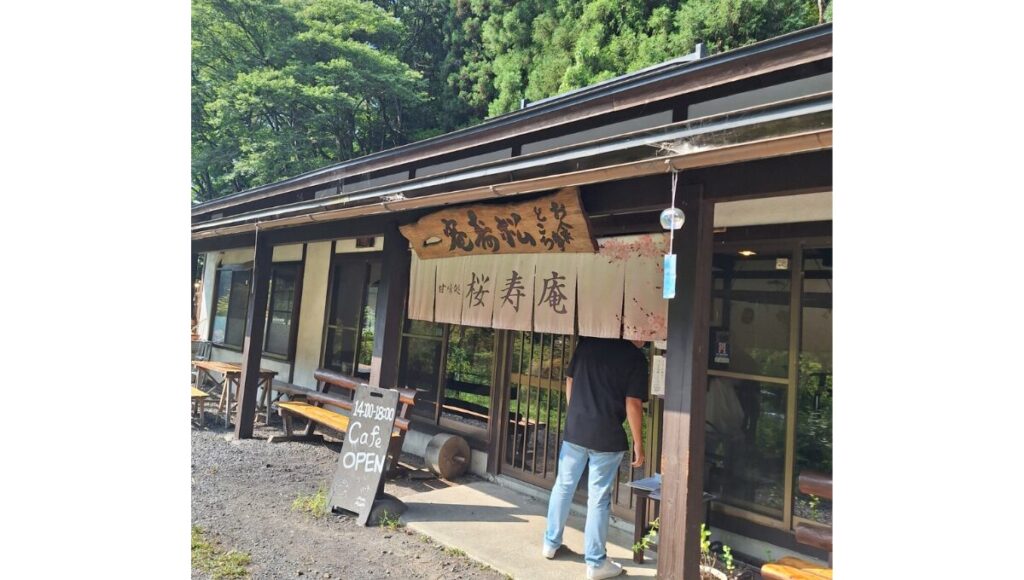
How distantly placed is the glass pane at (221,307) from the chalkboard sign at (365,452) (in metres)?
8.94

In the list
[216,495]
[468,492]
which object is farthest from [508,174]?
[216,495]

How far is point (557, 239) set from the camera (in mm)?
4879

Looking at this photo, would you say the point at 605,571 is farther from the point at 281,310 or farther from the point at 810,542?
the point at 281,310

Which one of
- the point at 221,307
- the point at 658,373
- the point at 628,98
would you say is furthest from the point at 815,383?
the point at 221,307

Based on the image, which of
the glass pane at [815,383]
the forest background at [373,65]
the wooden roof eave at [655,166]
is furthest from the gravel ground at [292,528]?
the forest background at [373,65]

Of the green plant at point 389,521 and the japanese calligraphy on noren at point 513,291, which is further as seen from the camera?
the japanese calligraphy on noren at point 513,291

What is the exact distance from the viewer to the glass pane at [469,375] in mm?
7309

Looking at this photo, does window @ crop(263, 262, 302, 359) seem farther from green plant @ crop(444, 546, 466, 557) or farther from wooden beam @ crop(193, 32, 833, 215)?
green plant @ crop(444, 546, 466, 557)

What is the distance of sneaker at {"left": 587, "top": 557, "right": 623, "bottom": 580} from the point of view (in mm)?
4297

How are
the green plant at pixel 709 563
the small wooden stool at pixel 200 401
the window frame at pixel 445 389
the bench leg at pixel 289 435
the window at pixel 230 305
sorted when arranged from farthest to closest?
the window at pixel 230 305, the small wooden stool at pixel 200 401, the bench leg at pixel 289 435, the window frame at pixel 445 389, the green plant at pixel 709 563

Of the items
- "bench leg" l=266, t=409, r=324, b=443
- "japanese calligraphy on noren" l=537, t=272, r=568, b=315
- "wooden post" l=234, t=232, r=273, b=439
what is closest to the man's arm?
"japanese calligraphy on noren" l=537, t=272, r=568, b=315

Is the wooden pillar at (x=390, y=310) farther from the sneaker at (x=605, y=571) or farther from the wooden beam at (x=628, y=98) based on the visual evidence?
the sneaker at (x=605, y=571)

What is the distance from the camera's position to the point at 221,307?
44.8 feet

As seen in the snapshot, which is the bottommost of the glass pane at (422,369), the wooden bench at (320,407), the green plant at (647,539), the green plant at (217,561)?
the green plant at (217,561)
